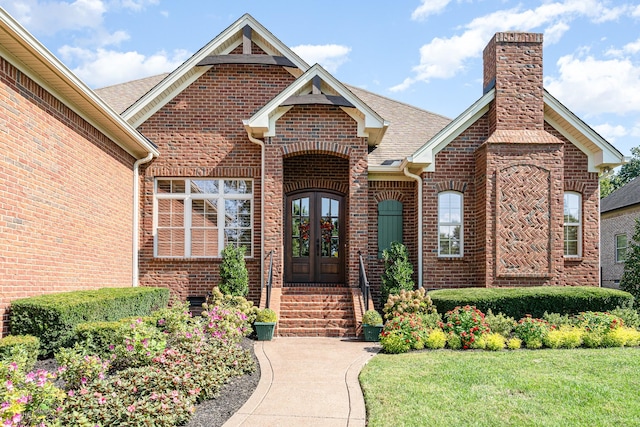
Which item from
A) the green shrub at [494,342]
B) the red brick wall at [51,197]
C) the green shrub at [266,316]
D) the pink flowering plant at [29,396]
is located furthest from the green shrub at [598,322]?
the red brick wall at [51,197]

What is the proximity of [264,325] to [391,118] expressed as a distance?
911cm

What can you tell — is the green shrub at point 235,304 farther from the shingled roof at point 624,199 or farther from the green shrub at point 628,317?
the shingled roof at point 624,199

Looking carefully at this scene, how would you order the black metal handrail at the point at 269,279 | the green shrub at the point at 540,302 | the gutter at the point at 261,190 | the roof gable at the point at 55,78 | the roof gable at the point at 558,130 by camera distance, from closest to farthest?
the roof gable at the point at 55,78 → the green shrub at the point at 540,302 → the black metal handrail at the point at 269,279 → the gutter at the point at 261,190 → the roof gable at the point at 558,130

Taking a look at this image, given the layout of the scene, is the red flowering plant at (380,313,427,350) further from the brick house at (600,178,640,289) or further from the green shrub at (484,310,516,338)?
the brick house at (600,178,640,289)

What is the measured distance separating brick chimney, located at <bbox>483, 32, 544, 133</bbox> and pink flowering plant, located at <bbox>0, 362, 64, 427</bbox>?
11.5m

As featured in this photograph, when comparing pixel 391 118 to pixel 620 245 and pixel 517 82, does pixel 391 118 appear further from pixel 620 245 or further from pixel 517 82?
pixel 620 245

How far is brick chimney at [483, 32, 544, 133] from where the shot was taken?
44.5 feet

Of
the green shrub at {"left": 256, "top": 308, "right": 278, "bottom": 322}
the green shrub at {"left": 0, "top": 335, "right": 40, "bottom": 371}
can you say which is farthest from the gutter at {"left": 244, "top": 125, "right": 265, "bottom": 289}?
the green shrub at {"left": 0, "top": 335, "right": 40, "bottom": 371}

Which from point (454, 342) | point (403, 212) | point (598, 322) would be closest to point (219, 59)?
point (403, 212)

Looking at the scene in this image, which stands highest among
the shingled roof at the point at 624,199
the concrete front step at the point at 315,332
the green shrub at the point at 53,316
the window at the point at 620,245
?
the shingled roof at the point at 624,199

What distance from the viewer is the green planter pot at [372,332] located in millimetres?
10797

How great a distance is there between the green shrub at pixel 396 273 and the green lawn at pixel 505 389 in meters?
3.90

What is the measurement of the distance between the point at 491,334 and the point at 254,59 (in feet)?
28.8

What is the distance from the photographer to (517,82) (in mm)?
13648
